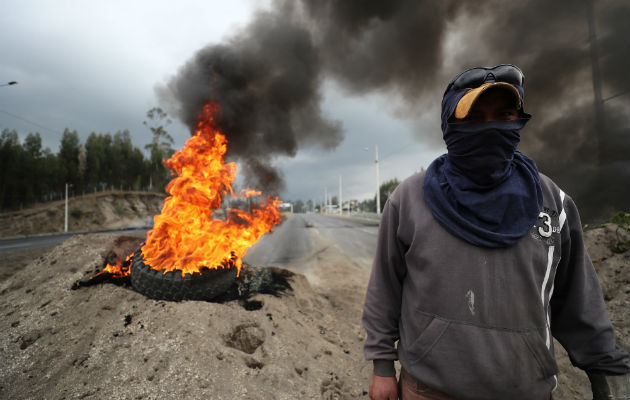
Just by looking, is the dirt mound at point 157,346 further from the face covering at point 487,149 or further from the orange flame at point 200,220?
the face covering at point 487,149

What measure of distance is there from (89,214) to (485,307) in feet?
136

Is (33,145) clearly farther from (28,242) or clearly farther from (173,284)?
(173,284)

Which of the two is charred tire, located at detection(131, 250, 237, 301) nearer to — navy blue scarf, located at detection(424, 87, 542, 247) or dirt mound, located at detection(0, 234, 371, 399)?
dirt mound, located at detection(0, 234, 371, 399)

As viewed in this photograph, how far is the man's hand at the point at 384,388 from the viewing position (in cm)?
137

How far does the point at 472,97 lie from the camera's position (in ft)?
4.00

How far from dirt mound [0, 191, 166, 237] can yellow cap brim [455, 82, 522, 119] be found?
115ft

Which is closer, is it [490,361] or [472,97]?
[490,361]

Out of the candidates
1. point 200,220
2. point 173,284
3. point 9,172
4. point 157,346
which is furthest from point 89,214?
point 157,346

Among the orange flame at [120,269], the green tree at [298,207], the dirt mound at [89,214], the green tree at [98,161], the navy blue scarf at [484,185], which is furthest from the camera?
the green tree at [298,207]

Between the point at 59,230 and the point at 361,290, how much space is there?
112 feet

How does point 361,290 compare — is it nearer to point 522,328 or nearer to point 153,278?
point 153,278

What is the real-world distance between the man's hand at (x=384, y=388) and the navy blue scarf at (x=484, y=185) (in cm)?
85

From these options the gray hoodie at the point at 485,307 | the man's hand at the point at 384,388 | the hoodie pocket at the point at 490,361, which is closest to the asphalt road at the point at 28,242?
the man's hand at the point at 384,388

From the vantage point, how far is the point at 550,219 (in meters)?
1.28
